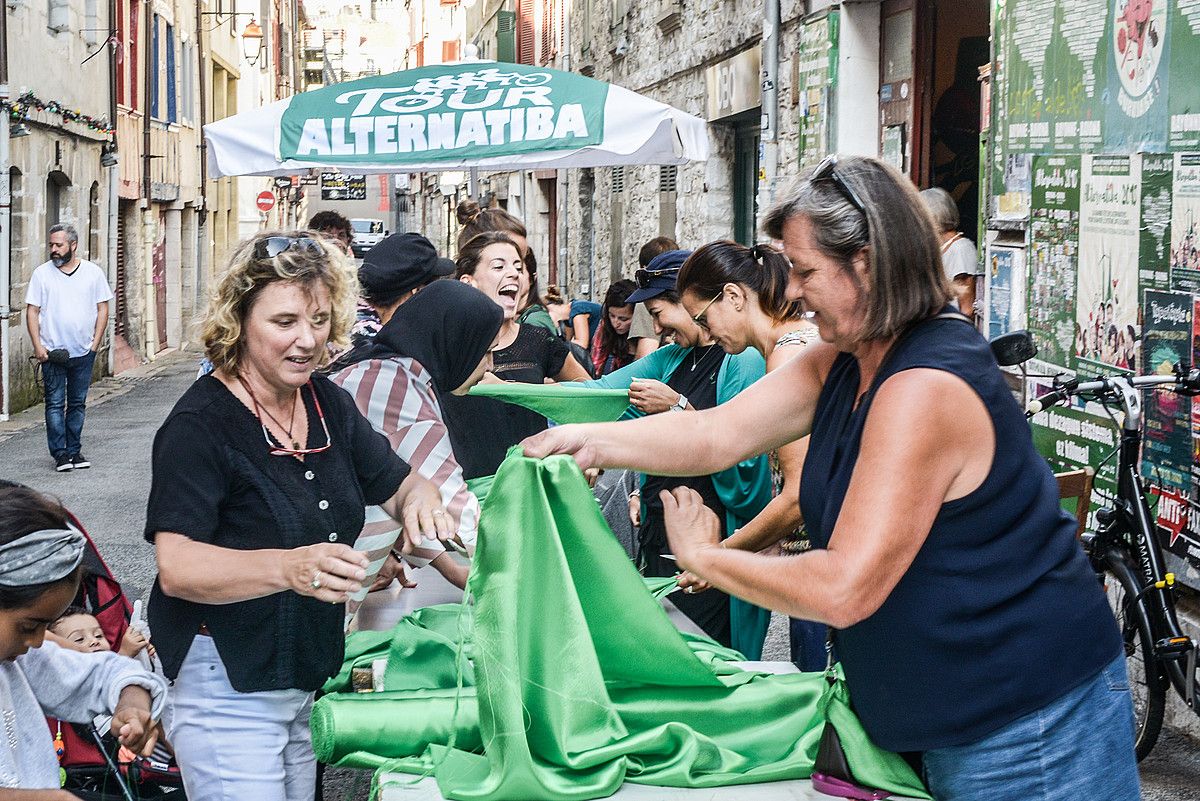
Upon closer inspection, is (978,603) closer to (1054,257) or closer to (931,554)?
(931,554)

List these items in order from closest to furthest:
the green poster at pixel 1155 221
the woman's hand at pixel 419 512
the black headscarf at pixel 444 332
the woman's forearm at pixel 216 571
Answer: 1. the woman's forearm at pixel 216 571
2. the woman's hand at pixel 419 512
3. the black headscarf at pixel 444 332
4. the green poster at pixel 1155 221

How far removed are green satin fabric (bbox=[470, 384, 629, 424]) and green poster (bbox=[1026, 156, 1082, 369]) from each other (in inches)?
115

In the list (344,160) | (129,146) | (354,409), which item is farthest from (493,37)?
(354,409)

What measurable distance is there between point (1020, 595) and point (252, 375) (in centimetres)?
152

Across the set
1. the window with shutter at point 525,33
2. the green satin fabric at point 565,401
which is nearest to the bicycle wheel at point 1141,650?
the green satin fabric at point 565,401

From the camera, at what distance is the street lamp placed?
33250 millimetres

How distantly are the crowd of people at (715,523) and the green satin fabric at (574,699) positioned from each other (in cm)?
13

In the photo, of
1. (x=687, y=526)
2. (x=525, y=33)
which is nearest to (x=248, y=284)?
(x=687, y=526)

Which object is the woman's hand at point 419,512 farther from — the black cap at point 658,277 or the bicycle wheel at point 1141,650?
the bicycle wheel at point 1141,650

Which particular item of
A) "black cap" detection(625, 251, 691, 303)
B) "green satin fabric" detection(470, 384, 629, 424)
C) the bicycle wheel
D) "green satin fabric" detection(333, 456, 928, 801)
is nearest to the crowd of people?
"green satin fabric" detection(333, 456, 928, 801)

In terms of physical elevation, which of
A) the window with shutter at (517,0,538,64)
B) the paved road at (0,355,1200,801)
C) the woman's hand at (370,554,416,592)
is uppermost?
the window with shutter at (517,0,538,64)

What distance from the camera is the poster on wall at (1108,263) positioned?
5.41 meters

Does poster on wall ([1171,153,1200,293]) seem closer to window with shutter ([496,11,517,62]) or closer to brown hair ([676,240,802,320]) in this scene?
brown hair ([676,240,802,320])

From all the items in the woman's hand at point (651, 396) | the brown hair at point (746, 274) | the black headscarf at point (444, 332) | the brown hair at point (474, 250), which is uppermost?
the brown hair at point (474, 250)
